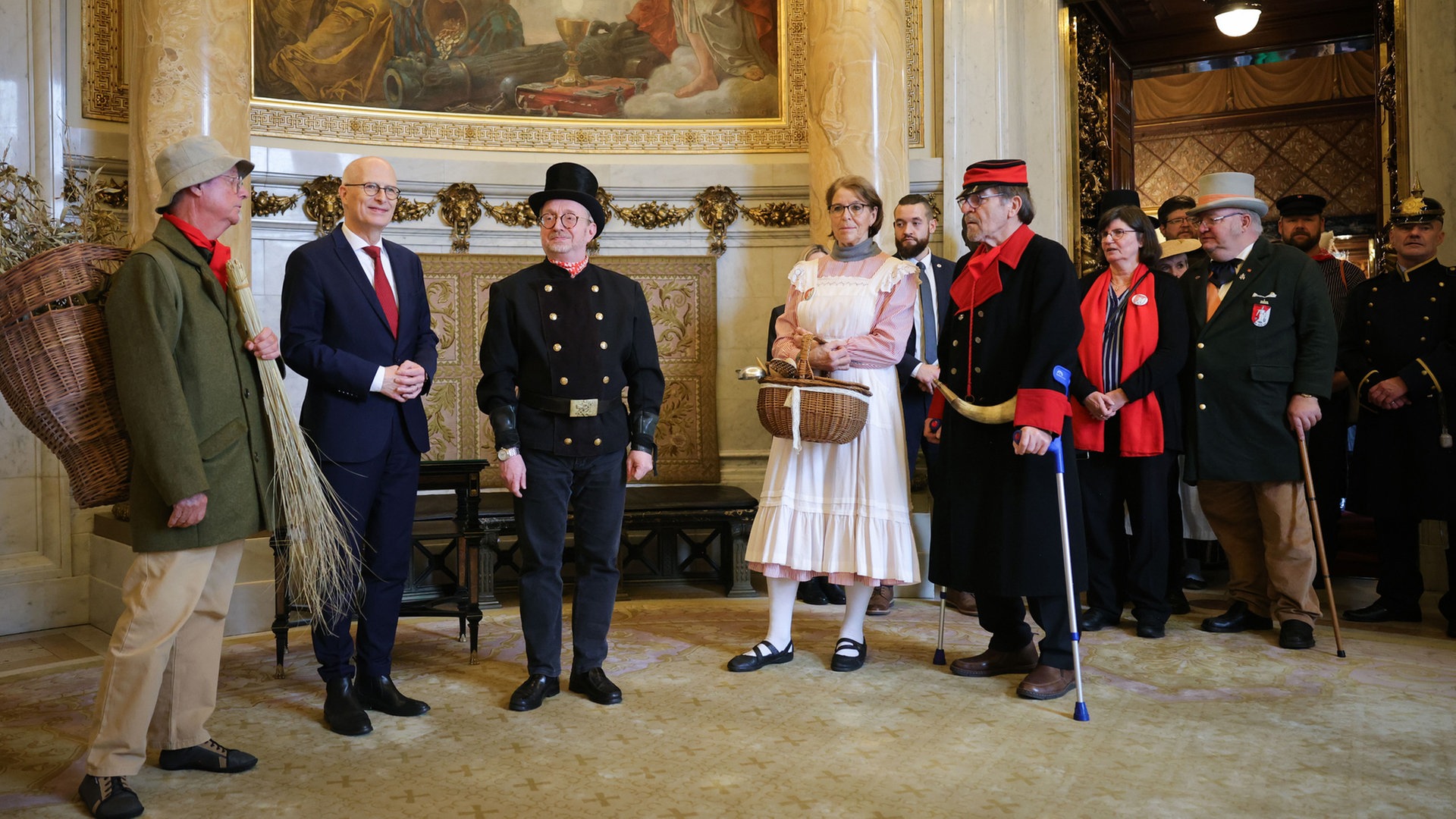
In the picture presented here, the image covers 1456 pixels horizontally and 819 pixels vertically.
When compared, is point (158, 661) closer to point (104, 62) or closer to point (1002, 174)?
point (1002, 174)

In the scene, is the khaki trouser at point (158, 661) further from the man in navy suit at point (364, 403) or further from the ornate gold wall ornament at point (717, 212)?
the ornate gold wall ornament at point (717, 212)

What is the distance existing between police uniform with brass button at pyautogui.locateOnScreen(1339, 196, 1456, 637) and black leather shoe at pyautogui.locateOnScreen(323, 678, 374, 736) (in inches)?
181

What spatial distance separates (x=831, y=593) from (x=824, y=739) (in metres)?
2.35

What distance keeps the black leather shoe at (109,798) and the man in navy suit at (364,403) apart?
75cm

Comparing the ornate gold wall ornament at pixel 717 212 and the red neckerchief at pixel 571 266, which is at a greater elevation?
the ornate gold wall ornament at pixel 717 212

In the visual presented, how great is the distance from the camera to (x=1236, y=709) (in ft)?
12.6

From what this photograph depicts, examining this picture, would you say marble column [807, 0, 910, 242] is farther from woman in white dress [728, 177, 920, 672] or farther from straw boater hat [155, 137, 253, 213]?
straw boater hat [155, 137, 253, 213]

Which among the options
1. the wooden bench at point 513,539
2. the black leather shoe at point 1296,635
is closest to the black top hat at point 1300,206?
the black leather shoe at point 1296,635

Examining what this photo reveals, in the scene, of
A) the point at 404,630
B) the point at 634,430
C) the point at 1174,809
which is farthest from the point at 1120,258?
the point at 404,630

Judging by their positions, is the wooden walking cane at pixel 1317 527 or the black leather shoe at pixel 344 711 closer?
the black leather shoe at pixel 344 711

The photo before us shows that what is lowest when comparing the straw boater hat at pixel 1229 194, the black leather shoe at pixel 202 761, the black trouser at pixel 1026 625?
the black leather shoe at pixel 202 761

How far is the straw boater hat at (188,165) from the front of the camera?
322cm

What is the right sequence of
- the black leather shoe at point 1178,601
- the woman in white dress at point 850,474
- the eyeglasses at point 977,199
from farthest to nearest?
the black leather shoe at point 1178,601, the woman in white dress at point 850,474, the eyeglasses at point 977,199

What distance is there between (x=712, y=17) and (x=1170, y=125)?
7.97m
